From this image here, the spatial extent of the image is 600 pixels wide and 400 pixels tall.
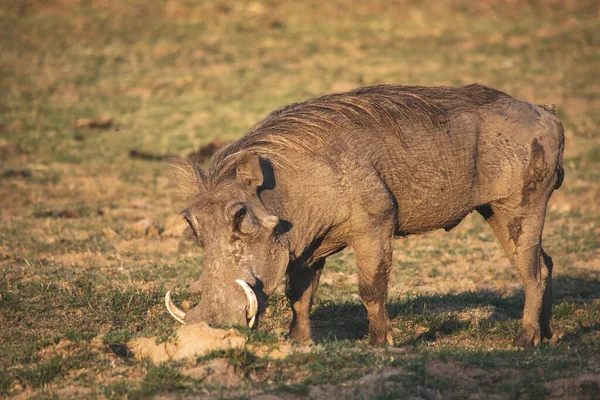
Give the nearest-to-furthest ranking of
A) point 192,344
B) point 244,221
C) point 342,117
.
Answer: point 192,344 → point 244,221 → point 342,117

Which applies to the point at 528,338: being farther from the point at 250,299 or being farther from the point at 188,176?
the point at 188,176

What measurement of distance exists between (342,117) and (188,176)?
1.09m

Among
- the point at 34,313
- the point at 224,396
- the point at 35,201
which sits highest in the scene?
the point at 224,396

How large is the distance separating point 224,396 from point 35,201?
7.62 meters

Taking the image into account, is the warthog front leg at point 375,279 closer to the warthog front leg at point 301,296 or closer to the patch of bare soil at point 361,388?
the warthog front leg at point 301,296

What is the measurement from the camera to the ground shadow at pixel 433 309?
6070 millimetres

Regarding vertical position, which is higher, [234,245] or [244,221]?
[244,221]

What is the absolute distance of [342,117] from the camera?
18.2 ft

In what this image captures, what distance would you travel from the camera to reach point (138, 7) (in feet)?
70.8

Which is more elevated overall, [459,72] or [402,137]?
[402,137]

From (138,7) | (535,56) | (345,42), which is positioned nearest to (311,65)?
(345,42)

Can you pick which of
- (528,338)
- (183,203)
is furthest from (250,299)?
(183,203)

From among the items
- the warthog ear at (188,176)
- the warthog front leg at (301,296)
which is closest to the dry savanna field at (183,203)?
the warthog front leg at (301,296)

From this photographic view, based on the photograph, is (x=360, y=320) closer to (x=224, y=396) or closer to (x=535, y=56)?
(x=224, y=396)
